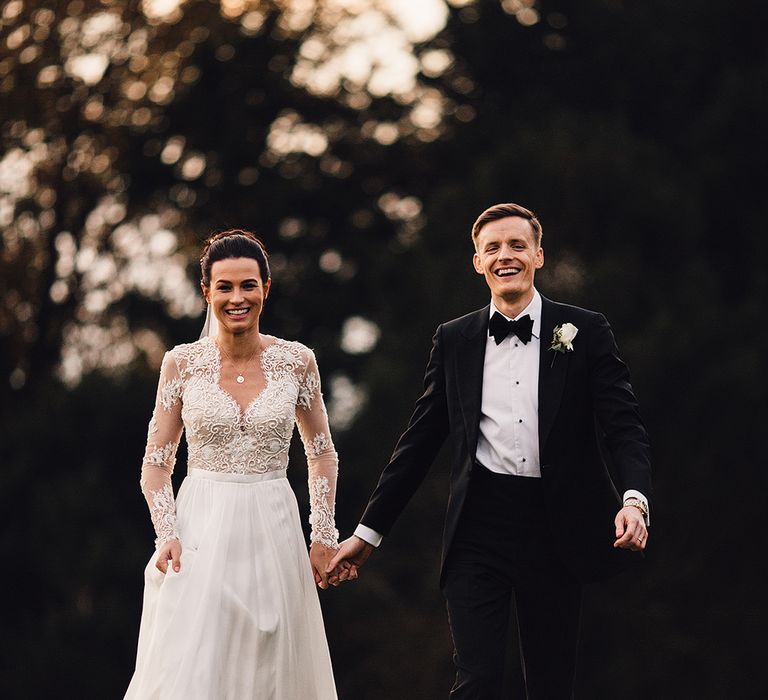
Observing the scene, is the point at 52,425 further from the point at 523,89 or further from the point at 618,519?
A: the point at 618,519

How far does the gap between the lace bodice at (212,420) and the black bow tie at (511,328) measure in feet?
2.82

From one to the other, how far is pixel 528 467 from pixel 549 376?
347 mm

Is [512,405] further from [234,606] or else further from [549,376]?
[234,606]

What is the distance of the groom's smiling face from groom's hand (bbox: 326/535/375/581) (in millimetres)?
1101

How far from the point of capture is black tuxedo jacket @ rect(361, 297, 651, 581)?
5.53 meters

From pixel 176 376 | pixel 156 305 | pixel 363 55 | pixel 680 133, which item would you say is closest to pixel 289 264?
pixel 156 305

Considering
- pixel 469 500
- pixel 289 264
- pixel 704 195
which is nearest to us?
pixel 469 500

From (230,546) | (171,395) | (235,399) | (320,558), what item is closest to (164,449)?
(171,395)

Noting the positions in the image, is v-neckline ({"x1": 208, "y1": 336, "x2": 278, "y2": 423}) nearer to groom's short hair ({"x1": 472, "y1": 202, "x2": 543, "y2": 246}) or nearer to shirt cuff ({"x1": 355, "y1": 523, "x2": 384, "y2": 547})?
shirt cuff ({"x1": 355, "y1": 523, "x2": 384, "y2": 547})

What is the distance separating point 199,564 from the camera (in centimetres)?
586

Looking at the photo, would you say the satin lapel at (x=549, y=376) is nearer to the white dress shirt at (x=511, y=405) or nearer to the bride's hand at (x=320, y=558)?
the white dress shirt at (x=511, y=405)

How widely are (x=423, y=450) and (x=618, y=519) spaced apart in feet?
3.07

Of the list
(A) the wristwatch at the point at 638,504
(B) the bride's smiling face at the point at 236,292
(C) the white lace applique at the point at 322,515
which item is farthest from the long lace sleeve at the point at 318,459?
(A) the wristwatch at the point at 638,504

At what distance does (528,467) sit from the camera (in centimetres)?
557
